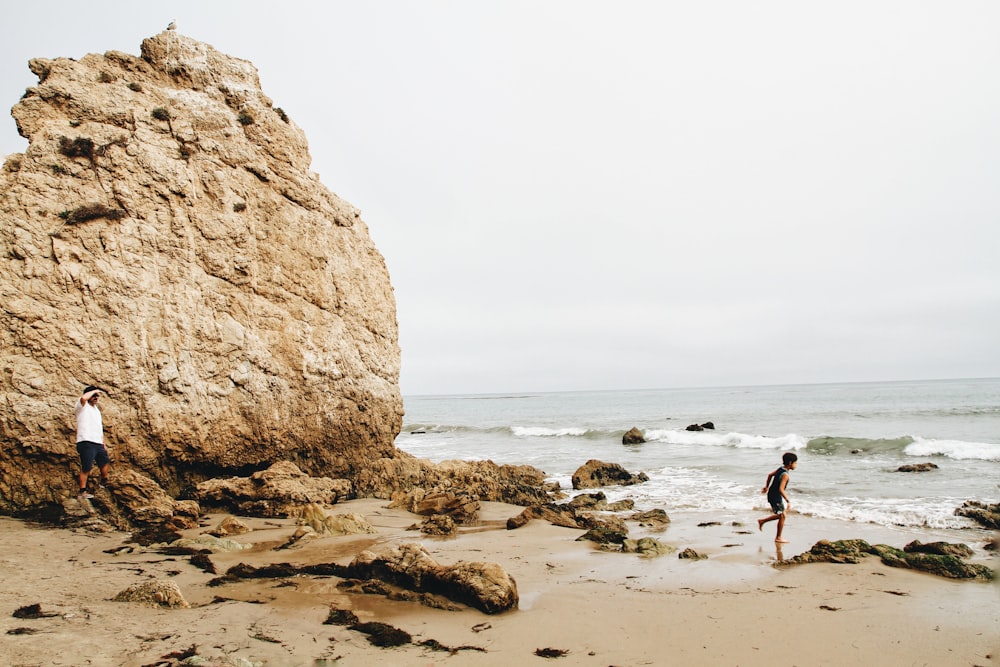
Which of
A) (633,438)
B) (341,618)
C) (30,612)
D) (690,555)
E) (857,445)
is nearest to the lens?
(30,612)

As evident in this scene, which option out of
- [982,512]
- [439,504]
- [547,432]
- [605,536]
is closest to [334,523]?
[439,504]

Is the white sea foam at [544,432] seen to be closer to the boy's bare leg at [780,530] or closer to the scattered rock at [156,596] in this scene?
the boy's bare leg at [780,530]

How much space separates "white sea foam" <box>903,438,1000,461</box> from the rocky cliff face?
2210 centimetres

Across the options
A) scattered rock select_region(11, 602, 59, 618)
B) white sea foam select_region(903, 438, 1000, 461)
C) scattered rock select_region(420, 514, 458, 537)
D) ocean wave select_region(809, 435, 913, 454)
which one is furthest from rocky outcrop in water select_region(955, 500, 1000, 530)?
scattered rock select_region(11, 602, 59, 618)

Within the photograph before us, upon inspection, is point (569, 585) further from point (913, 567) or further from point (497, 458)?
point (497, 458)

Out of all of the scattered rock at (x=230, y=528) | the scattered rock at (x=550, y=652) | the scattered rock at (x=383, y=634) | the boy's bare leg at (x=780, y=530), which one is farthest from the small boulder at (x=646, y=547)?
the scattered rock at (x=230, y=528)

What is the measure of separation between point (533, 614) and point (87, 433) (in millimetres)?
7639

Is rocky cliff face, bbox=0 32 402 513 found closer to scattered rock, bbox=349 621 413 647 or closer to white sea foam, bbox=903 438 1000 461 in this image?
scattered rock, bbox=349 621 413 647

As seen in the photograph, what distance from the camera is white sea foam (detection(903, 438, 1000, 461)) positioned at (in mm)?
20741

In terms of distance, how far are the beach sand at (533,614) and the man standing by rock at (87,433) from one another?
3.08 ft

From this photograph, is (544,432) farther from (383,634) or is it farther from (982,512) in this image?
(383,634)

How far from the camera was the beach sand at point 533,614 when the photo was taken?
425 centimetres

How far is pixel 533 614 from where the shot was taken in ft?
18.1

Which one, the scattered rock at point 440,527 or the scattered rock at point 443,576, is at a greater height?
the scattered rock at point 443,576
